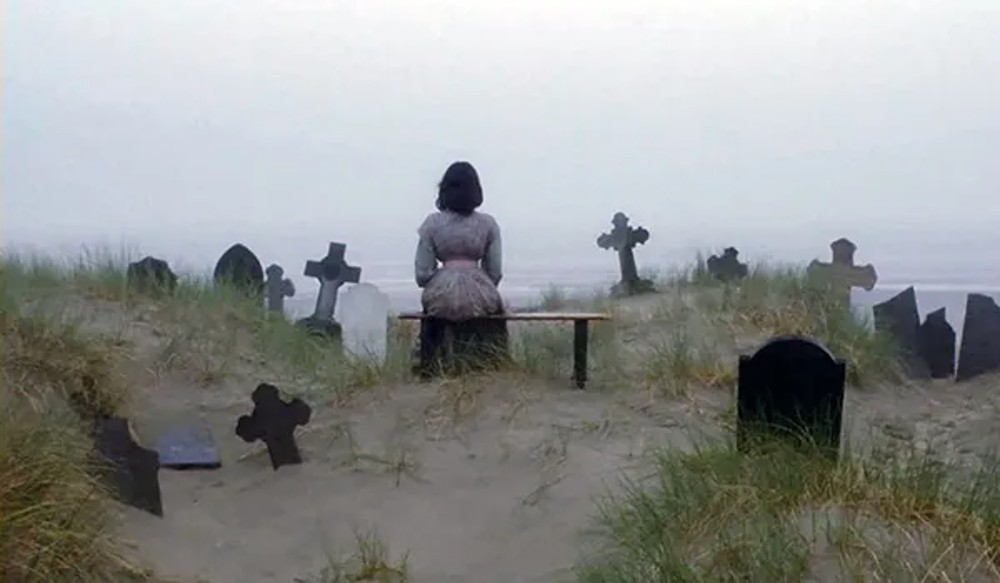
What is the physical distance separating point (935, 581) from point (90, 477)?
10.6ft

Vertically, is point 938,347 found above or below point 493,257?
below

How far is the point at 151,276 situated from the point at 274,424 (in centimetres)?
355

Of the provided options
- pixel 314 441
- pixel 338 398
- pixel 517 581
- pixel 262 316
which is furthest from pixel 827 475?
pixel 262 316

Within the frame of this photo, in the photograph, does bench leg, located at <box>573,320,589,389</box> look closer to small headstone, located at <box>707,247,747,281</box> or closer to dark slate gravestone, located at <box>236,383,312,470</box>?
dark slate gravestone, located at <box>236,383,312,470</box>

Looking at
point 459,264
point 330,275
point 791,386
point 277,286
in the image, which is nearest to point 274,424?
point 459,264

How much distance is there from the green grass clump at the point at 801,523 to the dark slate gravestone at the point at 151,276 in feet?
17.6

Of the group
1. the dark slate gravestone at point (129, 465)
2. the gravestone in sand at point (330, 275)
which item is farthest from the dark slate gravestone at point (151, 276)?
the dark slate gravestone at point (129, 465)

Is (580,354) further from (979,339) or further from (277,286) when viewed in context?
(277,286)

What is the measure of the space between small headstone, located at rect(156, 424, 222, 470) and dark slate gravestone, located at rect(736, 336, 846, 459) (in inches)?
111

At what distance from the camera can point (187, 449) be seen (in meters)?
6.39

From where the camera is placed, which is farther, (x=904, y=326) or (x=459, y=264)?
(x=904, y=326)

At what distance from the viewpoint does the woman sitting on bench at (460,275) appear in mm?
7770

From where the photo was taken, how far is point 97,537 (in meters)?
4.41

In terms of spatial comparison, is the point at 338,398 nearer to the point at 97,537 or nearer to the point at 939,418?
the point at 97,537
